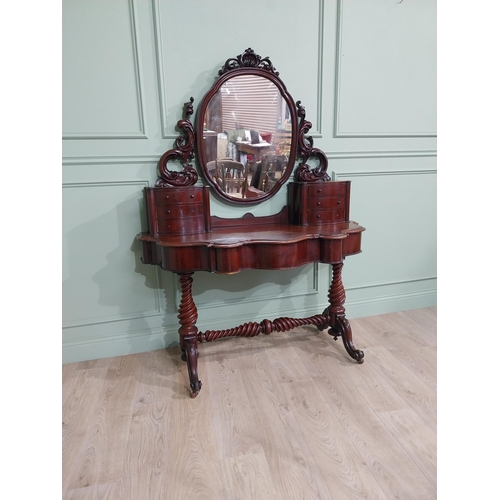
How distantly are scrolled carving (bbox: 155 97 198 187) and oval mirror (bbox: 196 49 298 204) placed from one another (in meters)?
0.06

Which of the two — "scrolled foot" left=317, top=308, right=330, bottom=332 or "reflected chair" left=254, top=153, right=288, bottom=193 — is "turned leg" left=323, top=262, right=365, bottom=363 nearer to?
"scrolled foot" left=317, top=308, right=330, bottom=332

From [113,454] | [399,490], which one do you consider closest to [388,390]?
[399,490]

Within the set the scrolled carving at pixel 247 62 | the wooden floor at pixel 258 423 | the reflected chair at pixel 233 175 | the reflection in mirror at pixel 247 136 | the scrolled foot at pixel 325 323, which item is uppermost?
the scrolled carving at pixel 247 62

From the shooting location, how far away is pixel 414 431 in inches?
67.4

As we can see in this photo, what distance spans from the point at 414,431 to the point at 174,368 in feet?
4.43

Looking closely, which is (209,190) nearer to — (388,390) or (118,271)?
(118,271)

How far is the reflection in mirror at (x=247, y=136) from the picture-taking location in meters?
2.19

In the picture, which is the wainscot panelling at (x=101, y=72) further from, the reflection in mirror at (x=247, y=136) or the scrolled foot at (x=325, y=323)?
the scrolled foot at (x=325, y=323)

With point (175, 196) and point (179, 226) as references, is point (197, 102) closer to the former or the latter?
point (175, 196)

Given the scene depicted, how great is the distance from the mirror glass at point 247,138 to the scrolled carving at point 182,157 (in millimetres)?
80

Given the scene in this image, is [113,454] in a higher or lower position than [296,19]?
lower

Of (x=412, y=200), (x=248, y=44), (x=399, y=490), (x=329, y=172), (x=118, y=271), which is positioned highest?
(x=248, y=44)

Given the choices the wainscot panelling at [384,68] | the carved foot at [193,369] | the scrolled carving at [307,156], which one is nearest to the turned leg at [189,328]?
the carved foot at [193,369]

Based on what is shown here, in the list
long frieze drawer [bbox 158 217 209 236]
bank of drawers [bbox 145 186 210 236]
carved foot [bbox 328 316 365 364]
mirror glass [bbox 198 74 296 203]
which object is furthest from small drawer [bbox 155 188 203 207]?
carved foot [bbox 328 316 365 364]
